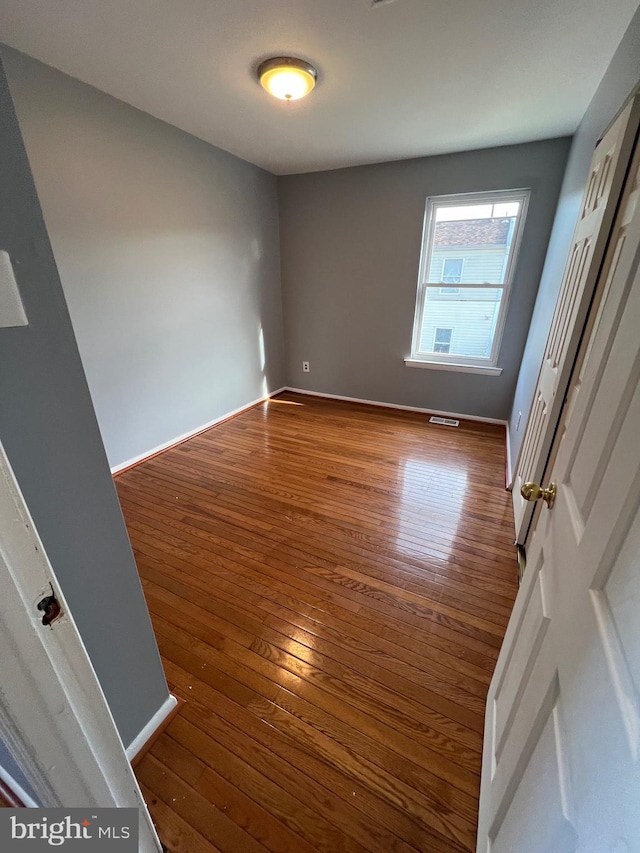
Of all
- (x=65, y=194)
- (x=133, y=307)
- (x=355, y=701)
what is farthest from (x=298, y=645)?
(x=65, y=194)

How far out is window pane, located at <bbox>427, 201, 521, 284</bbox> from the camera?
3.09m

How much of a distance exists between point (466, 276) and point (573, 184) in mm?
1153

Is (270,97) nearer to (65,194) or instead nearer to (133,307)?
(65,194)

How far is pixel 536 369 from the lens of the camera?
7.67 ft

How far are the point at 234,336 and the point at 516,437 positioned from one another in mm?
2843

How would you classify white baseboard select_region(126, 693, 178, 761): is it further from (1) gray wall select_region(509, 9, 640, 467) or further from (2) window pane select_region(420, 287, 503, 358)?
(2) window pane select_region(420, 287, 503, 358)

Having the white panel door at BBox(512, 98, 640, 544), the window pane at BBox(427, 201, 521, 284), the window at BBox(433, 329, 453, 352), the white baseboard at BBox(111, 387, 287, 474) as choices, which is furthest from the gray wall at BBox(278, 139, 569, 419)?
the white panel door at BBox(512, 98, 640, 544)

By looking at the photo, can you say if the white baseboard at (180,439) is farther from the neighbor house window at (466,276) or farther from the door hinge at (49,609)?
the door hinge at (49,609)

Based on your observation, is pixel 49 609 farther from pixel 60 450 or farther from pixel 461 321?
pixel 461 321

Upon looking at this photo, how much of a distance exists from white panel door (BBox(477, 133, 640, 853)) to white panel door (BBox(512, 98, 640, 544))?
35.7 inches

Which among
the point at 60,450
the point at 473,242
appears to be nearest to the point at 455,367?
the point at 473,242

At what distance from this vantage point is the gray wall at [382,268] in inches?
116

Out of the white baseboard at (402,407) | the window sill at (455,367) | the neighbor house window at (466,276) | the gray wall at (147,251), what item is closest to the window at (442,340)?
the neighbor house window at (466,276)

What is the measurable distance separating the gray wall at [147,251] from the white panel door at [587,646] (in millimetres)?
2737
